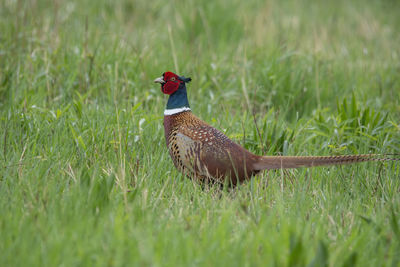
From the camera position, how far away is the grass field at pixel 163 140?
83.7 inches

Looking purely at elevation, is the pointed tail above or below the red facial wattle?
below

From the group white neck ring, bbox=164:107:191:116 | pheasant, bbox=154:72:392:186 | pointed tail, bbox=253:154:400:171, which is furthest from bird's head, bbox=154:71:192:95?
pointed tail, bbox=253:154:400:171

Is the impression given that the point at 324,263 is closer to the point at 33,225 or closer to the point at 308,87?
the point at 33,225

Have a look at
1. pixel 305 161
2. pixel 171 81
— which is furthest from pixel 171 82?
pixel 305 161

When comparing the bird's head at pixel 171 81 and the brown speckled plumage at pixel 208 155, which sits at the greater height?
the bird's head at pixel 171 81

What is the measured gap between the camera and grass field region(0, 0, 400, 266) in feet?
6.97

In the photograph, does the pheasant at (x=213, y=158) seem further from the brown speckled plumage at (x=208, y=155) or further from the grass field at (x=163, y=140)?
the grass field at (x=163, y=140)

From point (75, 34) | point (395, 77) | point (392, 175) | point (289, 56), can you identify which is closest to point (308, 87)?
point (289, 56)

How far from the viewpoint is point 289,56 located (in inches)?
193

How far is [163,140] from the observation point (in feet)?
12.1

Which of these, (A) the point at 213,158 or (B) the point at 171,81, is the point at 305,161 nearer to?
(A) the point at 213,158

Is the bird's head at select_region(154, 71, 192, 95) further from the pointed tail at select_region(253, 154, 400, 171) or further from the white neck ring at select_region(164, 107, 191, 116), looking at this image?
the pointed tail at select_region(253, 154, 400, 171)

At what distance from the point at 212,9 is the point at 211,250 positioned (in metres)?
4.57

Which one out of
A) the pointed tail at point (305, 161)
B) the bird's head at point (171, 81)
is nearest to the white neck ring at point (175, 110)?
the bird's head at point (171, 81)
